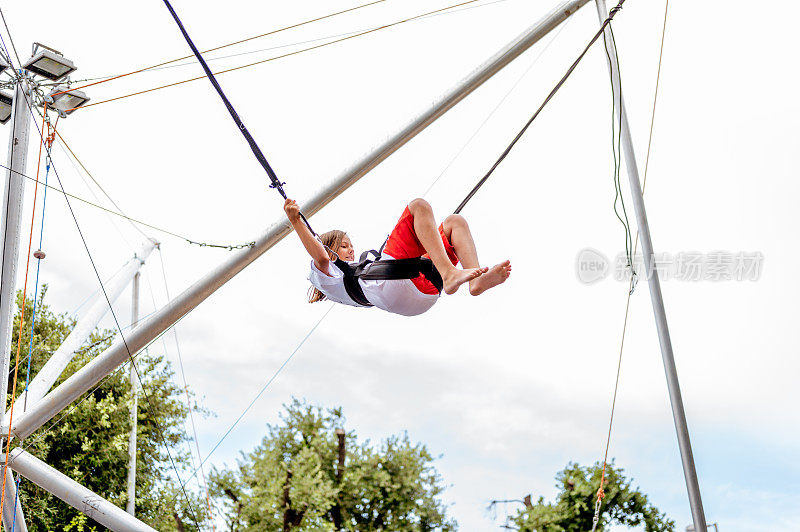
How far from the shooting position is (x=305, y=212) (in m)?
4.07

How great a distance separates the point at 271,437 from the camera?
1377cm

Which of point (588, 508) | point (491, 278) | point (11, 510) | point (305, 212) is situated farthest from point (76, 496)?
point (588, 508)

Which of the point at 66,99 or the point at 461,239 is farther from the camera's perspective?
the point at 66,99

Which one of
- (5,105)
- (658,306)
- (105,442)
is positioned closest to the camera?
(658,306)

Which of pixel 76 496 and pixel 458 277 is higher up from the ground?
pixel 458 277

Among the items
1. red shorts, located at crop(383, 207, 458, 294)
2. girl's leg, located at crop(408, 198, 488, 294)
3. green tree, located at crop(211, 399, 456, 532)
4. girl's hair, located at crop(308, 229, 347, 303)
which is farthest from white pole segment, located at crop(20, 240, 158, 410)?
green tree, located at crop(211, 399, 456, 532)

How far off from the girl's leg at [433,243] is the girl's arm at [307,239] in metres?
0.51

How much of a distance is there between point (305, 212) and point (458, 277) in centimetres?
142

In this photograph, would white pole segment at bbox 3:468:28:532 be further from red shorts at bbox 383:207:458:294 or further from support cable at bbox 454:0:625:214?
support cable at bbox 454:0:625:214

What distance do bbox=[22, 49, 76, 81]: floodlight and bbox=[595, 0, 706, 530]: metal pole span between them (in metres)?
3.21

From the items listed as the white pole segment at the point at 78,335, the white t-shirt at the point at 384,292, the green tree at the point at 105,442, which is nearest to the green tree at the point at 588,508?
the green tree at the point at 105,442

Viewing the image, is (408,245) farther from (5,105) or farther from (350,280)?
(5,105)

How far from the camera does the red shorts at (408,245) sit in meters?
3.21

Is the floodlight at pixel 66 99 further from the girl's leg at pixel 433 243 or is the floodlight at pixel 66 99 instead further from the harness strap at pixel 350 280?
the girl's leg at pixel 433 243
